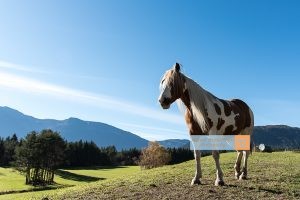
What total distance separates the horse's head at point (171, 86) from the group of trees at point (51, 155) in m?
85.9

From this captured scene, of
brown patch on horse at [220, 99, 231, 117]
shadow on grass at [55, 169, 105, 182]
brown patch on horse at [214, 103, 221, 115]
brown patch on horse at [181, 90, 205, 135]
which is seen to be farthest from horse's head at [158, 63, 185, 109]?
shadow on grass at [55, 169, 105, 182]

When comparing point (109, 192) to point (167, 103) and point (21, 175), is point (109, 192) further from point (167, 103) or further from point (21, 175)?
point (21, 175)

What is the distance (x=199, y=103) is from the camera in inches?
546

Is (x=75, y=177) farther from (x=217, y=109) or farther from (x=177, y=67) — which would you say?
(x=177, y=67)

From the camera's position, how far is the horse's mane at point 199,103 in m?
13.7

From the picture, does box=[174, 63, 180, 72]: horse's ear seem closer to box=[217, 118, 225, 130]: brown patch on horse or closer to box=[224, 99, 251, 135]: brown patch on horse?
box=[217, 118, 225, 130]: brown patch on horse

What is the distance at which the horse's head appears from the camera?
1326 cm

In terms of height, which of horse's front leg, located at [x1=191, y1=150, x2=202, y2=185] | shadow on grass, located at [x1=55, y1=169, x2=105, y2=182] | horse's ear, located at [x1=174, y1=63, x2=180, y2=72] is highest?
horse's ear, located at [x1=174, y1=63, x2=180, y2=72]

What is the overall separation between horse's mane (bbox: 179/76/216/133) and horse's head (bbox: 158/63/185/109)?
33 centimetres

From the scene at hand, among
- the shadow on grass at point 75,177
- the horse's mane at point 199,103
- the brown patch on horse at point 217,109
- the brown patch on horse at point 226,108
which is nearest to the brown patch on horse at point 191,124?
the horse's mane at point 199,103

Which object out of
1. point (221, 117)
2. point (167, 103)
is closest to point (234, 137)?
point (221, 117)

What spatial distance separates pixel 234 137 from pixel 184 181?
10.2ft

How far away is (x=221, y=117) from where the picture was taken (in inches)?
557

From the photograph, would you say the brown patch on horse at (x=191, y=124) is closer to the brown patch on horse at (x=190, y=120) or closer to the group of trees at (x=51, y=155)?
the brown patch on horse at (x=190, y=120)
